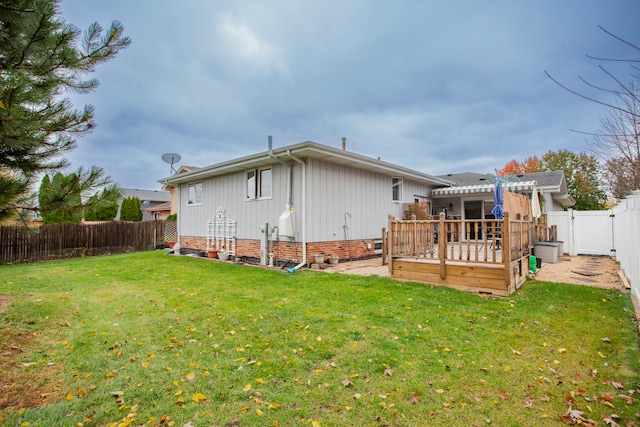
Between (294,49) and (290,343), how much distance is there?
11.0 m

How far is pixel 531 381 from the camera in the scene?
2.88 m

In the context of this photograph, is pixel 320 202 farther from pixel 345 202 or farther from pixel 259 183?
pixel 259 183

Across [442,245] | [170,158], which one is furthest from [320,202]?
[170,158]

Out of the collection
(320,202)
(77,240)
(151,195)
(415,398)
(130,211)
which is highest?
(151,195)

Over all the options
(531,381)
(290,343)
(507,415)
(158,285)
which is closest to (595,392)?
(531,381)

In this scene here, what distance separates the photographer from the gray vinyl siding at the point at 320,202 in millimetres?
9555

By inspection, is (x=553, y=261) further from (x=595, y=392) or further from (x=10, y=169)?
(x=10, y=169)

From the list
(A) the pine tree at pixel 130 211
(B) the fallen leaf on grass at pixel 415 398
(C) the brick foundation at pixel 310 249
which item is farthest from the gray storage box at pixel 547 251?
(A) the pine tree at pixel 130 211

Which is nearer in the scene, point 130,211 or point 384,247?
point 384,247

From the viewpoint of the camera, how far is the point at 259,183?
36.1 ft

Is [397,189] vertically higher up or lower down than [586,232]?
higher up

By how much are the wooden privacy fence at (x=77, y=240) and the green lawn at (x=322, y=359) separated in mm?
9814

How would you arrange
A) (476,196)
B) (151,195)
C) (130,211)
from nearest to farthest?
(476,196) < (130,211) < (151,195)

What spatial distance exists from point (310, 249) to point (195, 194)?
762 centimetres
